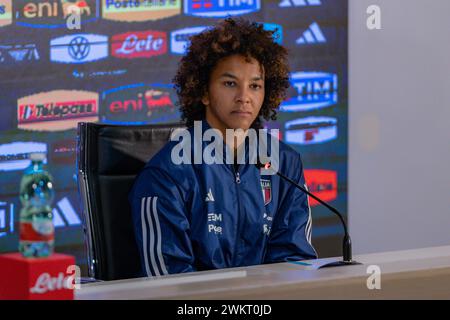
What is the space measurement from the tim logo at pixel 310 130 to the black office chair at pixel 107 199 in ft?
5.82

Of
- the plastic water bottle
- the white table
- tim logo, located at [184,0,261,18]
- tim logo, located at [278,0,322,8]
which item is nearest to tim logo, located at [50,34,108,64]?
tim logo, located at [184,0,261,18]

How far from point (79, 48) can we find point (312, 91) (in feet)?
3.86

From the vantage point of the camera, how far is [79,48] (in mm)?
3260

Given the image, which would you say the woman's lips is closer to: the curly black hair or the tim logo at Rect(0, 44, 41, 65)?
the curly black hair

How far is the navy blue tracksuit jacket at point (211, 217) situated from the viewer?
1932 mm

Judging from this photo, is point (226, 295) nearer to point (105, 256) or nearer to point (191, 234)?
point (191, 234)

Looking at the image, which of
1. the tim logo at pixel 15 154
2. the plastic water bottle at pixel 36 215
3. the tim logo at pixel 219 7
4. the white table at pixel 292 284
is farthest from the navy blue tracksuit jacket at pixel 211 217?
the tim logo at pixel 219 7

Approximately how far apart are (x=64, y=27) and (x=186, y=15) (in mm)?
580

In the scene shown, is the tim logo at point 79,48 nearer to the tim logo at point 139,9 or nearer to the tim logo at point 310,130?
the tim logo at point 139,9

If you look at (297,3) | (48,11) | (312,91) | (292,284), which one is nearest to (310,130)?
(312,91)

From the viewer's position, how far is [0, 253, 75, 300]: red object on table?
1.19 m

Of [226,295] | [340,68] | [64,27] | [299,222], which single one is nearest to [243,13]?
[340,68]

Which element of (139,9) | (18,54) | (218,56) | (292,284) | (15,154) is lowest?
(292,284)

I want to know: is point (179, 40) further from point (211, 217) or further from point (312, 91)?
point (211, 217)
